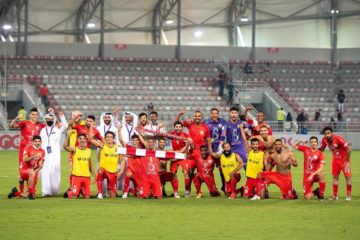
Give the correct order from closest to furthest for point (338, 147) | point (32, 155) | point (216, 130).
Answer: point (32, 155) → point (338, 147) → point (216, 130)

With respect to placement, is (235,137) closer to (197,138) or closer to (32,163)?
(197,138)

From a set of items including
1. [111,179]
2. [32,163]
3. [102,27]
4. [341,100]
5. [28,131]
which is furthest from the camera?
[102,27]

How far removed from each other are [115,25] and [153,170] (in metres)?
35.1

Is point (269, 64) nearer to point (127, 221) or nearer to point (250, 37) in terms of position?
point (250, 37)

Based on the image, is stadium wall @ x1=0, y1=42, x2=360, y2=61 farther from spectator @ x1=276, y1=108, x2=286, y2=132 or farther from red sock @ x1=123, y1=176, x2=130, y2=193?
red sock @ x1=123, y1=176, x2=130, y2=193

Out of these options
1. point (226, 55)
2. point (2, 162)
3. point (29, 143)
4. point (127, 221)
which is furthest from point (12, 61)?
point (127, 221)

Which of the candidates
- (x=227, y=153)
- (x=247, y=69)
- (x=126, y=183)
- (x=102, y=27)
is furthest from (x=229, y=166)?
(x=102, y=27)

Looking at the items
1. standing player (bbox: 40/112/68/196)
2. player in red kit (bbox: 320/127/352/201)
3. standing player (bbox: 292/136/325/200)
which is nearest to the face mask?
standing player (bbox: 292/136/325/200)

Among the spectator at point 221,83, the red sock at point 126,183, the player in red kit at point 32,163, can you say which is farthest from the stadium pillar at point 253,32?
the player in red kit at point 32,163

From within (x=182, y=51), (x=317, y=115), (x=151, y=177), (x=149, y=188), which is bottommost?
(x=149, y=188)

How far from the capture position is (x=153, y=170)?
63.3 ft

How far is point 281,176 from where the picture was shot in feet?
62.6

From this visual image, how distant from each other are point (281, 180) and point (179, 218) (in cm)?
A: 406

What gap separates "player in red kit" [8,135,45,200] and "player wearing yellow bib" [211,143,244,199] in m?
3.74
